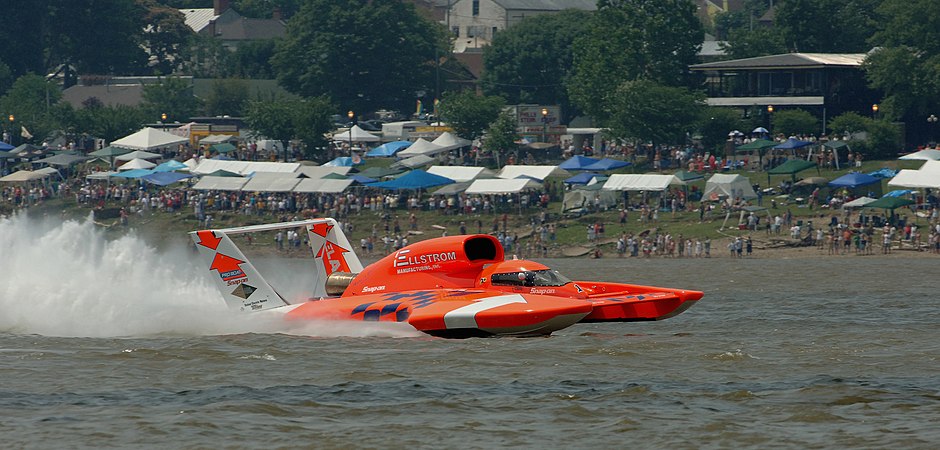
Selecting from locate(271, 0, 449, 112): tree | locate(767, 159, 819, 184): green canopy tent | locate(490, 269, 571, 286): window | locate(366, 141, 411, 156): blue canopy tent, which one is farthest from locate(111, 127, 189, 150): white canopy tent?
locate(490, 269, 571, 286): window

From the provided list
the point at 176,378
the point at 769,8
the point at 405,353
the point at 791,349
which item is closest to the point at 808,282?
the point at 791,349

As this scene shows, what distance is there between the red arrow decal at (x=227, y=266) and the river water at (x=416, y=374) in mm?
801

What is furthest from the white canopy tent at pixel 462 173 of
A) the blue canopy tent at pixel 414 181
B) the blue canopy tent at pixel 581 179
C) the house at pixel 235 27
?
the house at pixel 235 27

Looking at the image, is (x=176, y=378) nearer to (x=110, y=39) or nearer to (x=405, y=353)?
(x=405, y=353)

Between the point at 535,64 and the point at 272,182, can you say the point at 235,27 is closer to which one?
the point at 535,64

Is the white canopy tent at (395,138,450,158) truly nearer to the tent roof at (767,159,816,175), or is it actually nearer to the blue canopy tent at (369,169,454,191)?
the blue canopy tent at (369,169,454,191)

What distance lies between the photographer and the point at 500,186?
60.7 metres

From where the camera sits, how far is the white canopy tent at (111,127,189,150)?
244ft

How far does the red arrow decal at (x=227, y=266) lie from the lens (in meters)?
27.3

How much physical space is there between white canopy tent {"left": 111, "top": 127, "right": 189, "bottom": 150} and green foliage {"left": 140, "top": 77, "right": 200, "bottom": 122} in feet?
68.1

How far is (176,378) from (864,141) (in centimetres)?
5010

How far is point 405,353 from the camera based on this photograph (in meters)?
23.5

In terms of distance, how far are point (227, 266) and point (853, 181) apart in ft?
110

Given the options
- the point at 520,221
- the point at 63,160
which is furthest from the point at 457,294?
the point at 63,160
